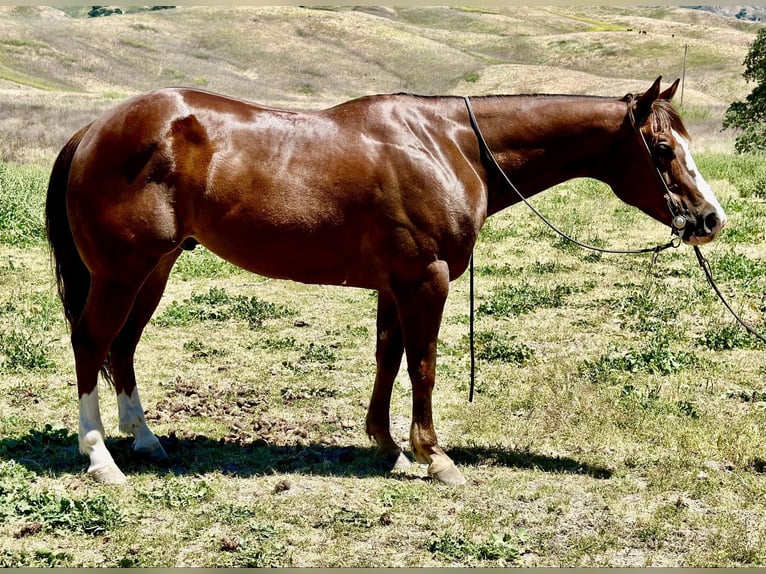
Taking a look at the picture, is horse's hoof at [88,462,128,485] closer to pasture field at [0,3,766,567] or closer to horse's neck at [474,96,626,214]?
pasture field at [0,3,766,567]

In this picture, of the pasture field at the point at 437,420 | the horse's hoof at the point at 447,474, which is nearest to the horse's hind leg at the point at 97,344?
the pasture field at the point at 437,420

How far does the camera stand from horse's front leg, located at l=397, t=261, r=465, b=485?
193 inches

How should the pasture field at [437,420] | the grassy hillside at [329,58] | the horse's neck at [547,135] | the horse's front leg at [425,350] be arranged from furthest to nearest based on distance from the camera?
the grassy hillside at [329,58] < the horse's neck at [547,135] < the horse's front leg at [425,350] < the pasture field at [437,420]

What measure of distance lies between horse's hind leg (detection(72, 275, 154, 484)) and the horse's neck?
247cm

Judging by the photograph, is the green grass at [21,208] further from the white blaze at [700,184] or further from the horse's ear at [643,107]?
the white blaze at [700,184]

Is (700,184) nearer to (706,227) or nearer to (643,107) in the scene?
(706,227)

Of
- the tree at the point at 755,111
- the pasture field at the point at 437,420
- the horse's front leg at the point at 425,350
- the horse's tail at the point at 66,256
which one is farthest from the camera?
the tree at the point at 755,111

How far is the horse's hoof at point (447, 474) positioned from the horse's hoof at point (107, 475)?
1977 millimetres

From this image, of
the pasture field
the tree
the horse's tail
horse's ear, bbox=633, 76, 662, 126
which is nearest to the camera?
the pasture field

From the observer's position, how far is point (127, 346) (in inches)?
220

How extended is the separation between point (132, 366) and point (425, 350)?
2.12 meters

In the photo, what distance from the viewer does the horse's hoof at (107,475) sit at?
500 cm

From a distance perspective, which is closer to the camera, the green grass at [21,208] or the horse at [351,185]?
the horse at [351,185]

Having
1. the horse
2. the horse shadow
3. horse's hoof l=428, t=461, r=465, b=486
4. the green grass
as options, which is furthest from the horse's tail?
the green grass
